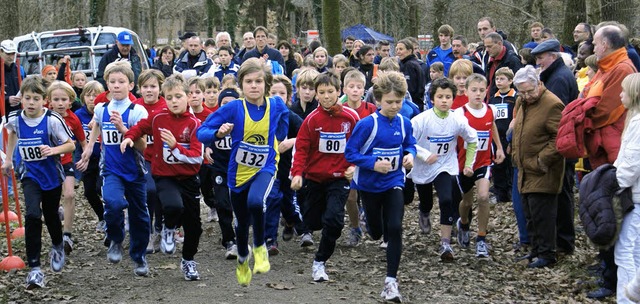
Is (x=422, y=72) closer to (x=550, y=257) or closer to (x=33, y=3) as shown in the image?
(x=550, y=257)

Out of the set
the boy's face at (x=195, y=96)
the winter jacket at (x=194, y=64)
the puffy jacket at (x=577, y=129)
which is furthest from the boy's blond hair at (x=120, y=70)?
the winter jacket at (x=194, y=64)

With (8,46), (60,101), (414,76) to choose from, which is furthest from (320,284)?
(8,46)

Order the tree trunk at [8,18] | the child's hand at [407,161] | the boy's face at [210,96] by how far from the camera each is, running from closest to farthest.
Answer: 1. the child's hand at [407,161]
2. the boy's face at [210,96]
3. the tree trunk at [8,18]

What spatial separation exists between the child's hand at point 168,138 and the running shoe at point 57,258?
1.92 metres

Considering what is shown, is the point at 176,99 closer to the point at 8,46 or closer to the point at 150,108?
the point at 150,108

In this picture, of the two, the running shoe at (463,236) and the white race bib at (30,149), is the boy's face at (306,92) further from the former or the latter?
the white race bib at (30,149)

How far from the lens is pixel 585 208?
7.48 meters

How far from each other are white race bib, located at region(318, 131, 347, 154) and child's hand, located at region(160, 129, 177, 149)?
174 centimetres

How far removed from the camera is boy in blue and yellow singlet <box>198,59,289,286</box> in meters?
7.80

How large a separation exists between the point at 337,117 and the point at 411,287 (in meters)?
2.05

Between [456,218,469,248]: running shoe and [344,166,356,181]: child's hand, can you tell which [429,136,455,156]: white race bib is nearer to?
Answer: [456,218,469,248]: running shoe

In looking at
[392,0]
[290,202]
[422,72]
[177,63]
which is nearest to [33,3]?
[392,0]

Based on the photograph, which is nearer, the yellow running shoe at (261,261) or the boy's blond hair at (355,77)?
the yellow running shoe at (261,261)

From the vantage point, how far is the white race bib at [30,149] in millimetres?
8602
